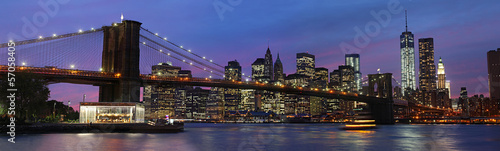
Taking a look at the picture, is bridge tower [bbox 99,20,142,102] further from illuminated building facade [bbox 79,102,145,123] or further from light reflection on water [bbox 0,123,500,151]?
light reflection on water [bbox 0,123,500,151]

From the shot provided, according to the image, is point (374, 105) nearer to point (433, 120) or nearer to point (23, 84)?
point (433, 120)

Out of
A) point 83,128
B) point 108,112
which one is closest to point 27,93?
point 83,128

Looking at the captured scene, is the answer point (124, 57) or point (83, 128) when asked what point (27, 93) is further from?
point (124, 57)

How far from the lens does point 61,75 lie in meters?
68.6

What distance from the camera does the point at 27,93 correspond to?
60.8 metres

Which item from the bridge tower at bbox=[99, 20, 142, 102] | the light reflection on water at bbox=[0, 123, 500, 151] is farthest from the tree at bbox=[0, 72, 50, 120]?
the bridge tower at bbox=[99, 20, 142, 102]

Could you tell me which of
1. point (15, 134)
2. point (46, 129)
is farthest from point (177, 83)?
point (15, 134)

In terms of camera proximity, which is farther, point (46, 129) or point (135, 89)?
point (135, 89)

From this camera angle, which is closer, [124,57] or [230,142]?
[230,142]

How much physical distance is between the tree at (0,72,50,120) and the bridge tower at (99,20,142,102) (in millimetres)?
11493

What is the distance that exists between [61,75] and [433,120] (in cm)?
16947

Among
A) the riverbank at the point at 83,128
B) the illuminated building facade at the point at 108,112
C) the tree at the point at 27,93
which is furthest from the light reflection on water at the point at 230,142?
the tree at the point at 27,93

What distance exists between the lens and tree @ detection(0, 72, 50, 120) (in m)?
60.2

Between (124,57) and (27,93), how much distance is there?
1568 centimetres
